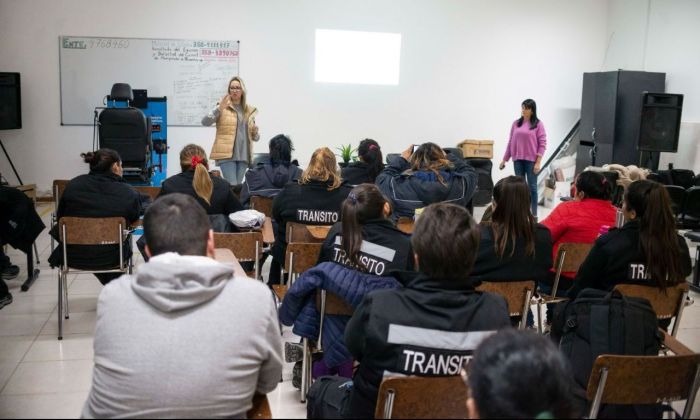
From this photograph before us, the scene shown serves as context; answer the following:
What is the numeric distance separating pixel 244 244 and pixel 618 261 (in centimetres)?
201

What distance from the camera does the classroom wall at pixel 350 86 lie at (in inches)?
336

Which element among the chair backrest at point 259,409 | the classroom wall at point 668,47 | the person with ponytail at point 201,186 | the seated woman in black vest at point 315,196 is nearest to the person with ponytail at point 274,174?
the person with ponytail at point 201,186

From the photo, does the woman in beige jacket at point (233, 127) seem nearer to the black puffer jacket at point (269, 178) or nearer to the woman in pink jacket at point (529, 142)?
the black puffer jacket at point (269, 178)

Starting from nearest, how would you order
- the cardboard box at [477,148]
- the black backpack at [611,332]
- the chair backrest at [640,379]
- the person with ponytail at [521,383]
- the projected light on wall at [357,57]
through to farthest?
the person with ponytail at [521,383] < the chair backrest at [640,379] < the black backpack at [611,332] < the projected light on wall at [357,57] < the cardboard box at [477,148]

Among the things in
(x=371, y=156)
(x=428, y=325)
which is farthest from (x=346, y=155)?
(x=428, y=325)

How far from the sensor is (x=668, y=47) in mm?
8930

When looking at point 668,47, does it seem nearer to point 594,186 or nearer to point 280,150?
point 594,186

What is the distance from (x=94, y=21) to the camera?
8523mm

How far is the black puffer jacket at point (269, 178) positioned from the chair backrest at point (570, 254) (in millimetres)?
2164

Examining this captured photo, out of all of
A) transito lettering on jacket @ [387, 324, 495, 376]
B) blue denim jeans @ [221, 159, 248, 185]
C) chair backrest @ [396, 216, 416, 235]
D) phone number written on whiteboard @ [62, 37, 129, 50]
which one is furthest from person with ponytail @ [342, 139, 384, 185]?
phone number written on whiteboard @ [62, 37, 129, 50]

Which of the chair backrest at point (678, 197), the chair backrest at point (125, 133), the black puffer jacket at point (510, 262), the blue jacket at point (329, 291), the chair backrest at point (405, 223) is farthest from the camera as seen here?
the chair backrest at point (125, 133)

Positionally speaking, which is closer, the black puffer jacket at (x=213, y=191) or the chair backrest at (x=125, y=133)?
the black puffer jacket at (x=213, y=191)

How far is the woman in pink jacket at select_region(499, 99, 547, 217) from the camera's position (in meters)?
8.48

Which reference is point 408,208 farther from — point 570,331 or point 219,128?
point 219,128
